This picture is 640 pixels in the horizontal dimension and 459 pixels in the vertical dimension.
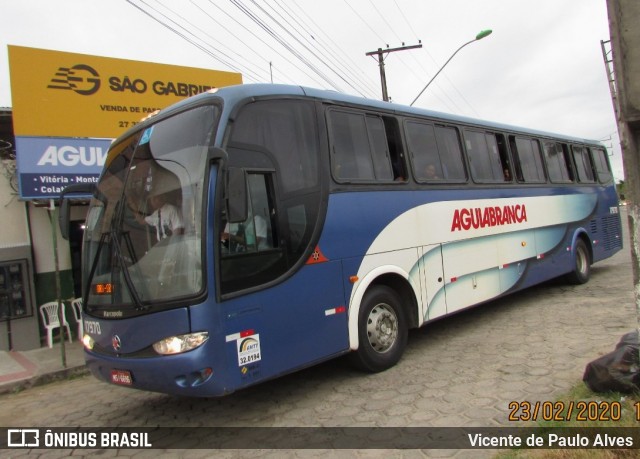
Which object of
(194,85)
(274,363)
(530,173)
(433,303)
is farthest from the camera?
(194,85)

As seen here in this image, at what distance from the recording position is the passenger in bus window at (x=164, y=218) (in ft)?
13.0

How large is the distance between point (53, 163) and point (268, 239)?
601cm

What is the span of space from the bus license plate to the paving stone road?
0.60 meters

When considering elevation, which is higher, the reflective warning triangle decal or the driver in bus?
the driver in bus

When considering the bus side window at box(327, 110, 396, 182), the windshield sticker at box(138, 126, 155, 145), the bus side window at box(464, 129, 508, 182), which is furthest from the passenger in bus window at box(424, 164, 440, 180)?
the windshield sticker at box(138, 126, 155, 145)

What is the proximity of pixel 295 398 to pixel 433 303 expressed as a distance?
2.34 m

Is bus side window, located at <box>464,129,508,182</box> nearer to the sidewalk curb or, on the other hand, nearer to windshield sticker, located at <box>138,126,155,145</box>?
windshield sticker, located at <box>138,126,155,145</box>

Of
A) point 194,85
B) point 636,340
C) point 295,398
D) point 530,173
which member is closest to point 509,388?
Result: point 636,340

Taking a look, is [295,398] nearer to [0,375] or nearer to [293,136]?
[293,136]

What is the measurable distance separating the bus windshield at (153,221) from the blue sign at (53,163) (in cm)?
430

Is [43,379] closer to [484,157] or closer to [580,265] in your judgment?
[484,157]

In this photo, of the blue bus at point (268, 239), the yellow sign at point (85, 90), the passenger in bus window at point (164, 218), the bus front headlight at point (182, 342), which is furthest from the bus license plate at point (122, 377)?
the yellow sign at point (85, 90)

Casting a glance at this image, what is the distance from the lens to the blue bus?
12.7 feet

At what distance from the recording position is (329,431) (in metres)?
4.01
